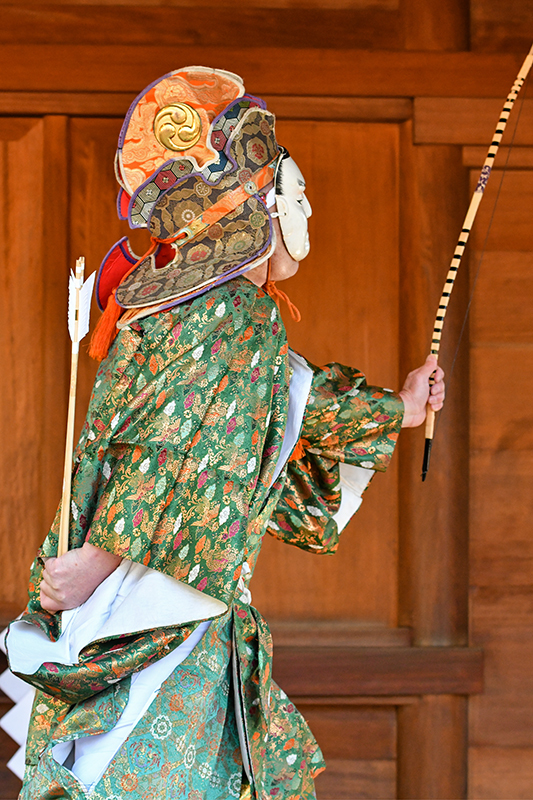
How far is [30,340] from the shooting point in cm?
233

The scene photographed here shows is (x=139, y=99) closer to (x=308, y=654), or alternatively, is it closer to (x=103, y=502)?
(x=103, y=502)

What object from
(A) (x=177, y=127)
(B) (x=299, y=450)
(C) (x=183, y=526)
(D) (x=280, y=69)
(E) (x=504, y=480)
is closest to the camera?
(C) (x=183, y=526)

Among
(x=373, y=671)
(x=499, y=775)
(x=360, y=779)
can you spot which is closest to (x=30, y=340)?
(x=373, y=671)

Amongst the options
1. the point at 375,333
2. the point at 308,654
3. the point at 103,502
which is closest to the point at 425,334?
the point at 375,333

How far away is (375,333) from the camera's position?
2.38m

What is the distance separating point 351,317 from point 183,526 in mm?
1161

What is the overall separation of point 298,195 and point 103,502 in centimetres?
70

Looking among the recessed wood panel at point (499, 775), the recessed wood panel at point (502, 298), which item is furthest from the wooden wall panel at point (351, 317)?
the recessed wood panel at point (499, 775)

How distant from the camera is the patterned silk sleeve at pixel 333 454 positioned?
1.65 meters

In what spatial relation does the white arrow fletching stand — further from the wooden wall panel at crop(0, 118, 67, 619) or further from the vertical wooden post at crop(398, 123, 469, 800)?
the vertical wooden post at crop(398, 123, 469, 800)

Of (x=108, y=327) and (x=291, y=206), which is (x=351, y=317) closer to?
(x=291, y=206)

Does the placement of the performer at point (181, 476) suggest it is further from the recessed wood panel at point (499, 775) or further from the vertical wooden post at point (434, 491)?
the recessed wood panel at point (499, 775)

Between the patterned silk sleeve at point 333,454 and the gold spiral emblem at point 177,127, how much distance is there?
51cm

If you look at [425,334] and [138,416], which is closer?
[138,416]
